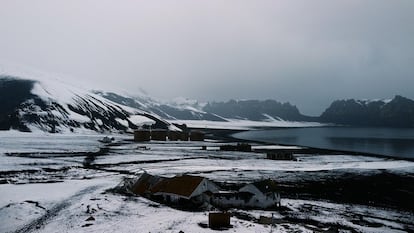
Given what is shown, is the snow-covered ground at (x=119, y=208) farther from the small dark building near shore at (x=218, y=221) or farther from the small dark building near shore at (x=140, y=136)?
the small dark building near shore at (x=140, y=136)

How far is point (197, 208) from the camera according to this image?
45.4 meters

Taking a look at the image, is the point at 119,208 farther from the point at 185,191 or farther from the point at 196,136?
the point at 196,136

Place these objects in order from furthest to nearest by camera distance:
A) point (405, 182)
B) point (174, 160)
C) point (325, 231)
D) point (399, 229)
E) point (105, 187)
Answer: point (174, 160)
point (405, 182)
point (105, 187)
point (399, 229)
point (325, 231)

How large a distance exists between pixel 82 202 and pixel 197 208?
12278mm

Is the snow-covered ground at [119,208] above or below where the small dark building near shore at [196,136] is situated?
below

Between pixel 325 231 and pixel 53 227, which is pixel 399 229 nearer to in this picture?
pixel 325 231

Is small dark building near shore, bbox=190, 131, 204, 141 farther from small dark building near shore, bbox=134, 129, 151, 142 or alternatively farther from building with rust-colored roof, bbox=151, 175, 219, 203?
building with rust-colored roof, bbox=151, 175, 219, 203

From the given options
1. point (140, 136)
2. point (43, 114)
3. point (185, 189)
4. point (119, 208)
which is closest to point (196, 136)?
point (140, 136)

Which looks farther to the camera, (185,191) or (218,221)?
(185,191)

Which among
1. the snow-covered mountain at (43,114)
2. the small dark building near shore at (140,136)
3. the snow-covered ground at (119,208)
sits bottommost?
the snow-covered ground at (119,208)

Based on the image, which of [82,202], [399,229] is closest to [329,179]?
[399,229]

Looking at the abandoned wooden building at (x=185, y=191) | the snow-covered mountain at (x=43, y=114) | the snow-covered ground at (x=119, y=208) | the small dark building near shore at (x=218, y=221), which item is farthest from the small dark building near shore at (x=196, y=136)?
the small dark building near shore at (x=218, y=221)

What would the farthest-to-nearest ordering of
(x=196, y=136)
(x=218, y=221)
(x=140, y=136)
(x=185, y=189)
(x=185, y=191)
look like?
(x=196, y=136)
(x=140, y=136)
(x=185, y=189)
(x=185, y=191)
(x=218, y=221)

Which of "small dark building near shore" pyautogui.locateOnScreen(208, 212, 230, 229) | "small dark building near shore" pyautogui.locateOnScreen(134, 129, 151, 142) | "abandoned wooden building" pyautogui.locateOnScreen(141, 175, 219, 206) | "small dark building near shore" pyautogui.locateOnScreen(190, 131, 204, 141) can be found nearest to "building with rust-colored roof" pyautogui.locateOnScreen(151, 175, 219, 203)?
"abandoned wooden building" pyautogui.locateOnScreen(141, 175, 219, 206)
